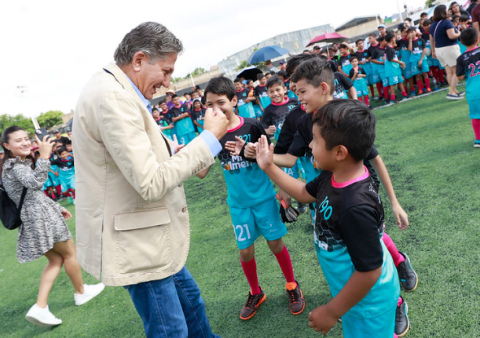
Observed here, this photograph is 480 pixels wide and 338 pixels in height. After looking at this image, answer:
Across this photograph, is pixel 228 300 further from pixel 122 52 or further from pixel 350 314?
pixel 122 52

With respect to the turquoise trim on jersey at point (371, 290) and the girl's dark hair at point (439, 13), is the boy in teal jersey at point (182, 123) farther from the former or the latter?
the turquoise trim on jersey at point (371, 290)

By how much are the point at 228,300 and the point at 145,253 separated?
1.76 m

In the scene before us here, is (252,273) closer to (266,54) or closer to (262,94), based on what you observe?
(262,94)

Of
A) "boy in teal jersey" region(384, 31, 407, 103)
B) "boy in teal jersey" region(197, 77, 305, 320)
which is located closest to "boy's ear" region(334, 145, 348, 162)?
"boy in teal jersey" region(197, 77, 305, 320)

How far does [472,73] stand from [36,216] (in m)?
5.55

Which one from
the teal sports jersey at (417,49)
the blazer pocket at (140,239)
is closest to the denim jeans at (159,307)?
the blazer pocket at (140,239)

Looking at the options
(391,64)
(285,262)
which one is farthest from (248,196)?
(391,64)

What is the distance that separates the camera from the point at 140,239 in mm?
1598

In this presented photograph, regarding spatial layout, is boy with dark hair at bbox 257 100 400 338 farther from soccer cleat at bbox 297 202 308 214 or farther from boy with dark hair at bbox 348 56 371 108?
boy with dark hair at bbox 348 56 371 108

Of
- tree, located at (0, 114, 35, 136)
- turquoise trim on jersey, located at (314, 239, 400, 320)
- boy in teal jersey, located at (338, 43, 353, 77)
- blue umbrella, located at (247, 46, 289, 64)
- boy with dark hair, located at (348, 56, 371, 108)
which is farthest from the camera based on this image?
tree, located at (0, 114, 35, 136)

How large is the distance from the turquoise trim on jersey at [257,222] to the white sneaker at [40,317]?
2161 millimetres

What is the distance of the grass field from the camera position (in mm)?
2451

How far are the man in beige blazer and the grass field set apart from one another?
127 cm

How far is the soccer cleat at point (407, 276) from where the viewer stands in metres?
2.55
